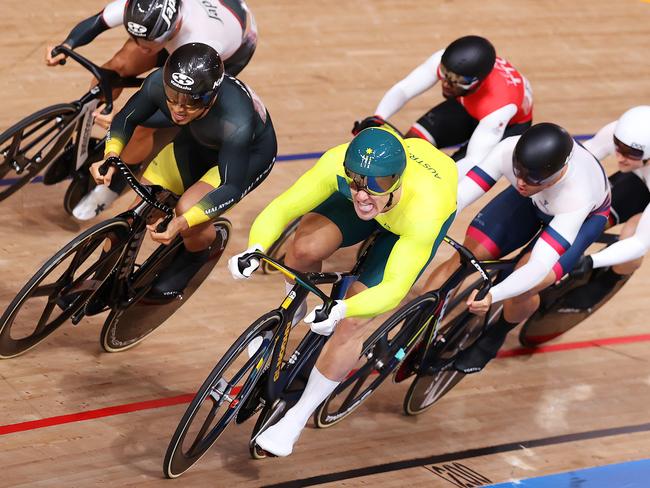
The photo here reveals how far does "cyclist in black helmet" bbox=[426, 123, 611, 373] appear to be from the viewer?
474 cm

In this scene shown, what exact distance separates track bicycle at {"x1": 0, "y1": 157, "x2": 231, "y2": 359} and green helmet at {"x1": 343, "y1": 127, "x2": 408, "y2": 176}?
887 mm

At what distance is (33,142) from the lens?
5867 mm

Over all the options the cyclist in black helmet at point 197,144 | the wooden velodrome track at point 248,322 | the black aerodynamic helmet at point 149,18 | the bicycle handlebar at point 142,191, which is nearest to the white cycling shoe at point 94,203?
the wooden velodrome track at point 248,322

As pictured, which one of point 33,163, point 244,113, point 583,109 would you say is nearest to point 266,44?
point 583,109

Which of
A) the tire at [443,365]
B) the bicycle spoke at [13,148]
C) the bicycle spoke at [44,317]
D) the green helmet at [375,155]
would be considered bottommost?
the tire at [443,365]

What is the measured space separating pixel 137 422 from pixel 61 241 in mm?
1440

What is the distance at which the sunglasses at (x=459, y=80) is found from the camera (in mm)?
5644

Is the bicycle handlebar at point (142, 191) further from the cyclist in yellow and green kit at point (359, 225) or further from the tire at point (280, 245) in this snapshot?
the tire at point (280, 245)

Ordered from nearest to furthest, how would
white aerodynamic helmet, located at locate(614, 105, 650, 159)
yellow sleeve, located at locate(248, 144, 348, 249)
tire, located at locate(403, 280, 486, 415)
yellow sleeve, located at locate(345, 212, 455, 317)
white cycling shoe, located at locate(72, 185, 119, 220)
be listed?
yellow sleeve, located at locate(345, 212, 455, 317) < yellow sleeve, located at locate(248, 144, 348, 249) < tire, located at locate(403, 280, 486, 415) < white aerodynamic helmet, located at locate(614, 105, 650, 159) < white cycling shoe, located at locate(72, 185, 119, 220)

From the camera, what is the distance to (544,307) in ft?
19.4

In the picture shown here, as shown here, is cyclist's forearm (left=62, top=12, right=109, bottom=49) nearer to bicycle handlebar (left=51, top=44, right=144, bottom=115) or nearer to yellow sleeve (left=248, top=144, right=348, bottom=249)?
bicycle handlebar (left=51, top=44, right=144, bottom=115)

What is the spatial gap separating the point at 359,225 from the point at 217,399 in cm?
86

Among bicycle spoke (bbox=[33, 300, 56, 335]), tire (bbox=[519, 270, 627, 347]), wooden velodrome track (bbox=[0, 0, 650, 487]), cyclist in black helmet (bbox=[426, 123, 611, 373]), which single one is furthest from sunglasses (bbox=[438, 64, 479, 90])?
bicycle spoke (bbox=[33, 300, 56, 335])

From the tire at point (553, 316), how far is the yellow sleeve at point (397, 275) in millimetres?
1712
